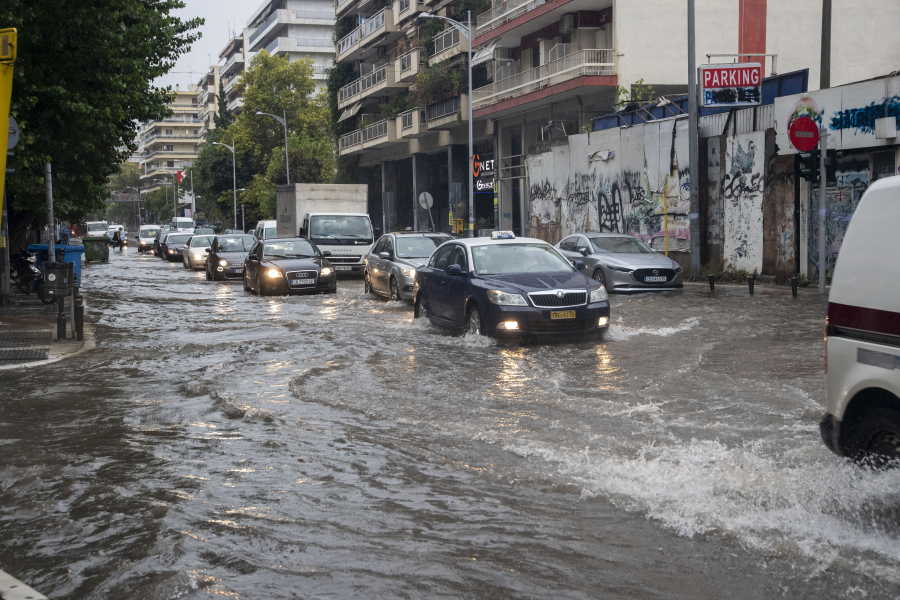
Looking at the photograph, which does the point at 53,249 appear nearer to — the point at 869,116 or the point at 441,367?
the point at 441,367

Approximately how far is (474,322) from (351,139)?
1785 inches

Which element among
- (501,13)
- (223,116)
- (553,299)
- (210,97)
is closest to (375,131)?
(501,13)

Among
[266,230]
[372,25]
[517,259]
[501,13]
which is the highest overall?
[372,25]

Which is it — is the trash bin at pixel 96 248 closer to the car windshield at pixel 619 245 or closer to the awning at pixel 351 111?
the awning at pixel 351 111

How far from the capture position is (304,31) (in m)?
95.1

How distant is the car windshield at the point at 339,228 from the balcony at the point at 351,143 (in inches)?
991

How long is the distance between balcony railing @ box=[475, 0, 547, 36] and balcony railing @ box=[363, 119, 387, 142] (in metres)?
10.3

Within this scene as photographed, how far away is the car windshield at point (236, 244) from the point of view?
30.7 meters

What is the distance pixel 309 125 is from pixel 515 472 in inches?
2734

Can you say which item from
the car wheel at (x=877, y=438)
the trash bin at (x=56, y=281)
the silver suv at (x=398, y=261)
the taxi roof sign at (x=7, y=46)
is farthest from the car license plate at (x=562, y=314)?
the trash bin at (x=56, y=281)

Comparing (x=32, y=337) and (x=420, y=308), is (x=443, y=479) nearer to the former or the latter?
(x=420, y=308)

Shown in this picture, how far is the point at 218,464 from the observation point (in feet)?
21.6

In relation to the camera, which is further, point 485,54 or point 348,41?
point 348,41

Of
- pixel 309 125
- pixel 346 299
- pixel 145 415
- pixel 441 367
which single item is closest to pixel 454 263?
pixel 441 367
